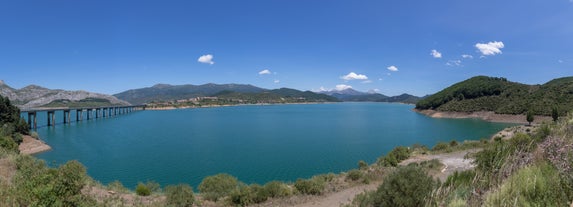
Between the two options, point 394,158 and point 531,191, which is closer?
point 531,191

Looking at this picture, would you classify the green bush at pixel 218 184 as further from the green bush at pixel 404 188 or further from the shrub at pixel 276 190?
the green bush at pixel 404 188

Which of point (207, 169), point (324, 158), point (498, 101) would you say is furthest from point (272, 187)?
point (498, 101)

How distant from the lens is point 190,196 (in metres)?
12.8

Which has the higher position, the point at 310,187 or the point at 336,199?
the point at 310,187

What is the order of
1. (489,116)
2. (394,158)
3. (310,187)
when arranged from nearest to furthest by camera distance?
(310,187) < (394,158) < (489,116)

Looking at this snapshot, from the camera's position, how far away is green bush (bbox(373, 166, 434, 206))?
24.8ft

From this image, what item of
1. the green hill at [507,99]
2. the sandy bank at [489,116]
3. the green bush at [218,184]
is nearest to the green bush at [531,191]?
the green bush at [218,184]

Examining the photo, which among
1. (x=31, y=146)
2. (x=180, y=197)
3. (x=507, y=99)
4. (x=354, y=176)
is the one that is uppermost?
(x=507, y=99)

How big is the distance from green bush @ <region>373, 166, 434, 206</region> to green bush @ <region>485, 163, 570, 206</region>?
4480 mm

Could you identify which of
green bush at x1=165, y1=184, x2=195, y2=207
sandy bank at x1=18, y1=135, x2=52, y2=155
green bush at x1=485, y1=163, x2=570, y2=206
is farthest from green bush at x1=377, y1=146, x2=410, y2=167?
sandy bank at x1=18, y1=135, x2=52, y2=155

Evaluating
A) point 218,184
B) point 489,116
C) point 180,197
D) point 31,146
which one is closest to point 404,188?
point 180,197

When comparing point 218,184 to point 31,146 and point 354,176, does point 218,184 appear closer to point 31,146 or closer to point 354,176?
point 354,176

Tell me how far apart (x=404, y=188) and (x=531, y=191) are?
502 centimetres

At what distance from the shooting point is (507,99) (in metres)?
90.4
